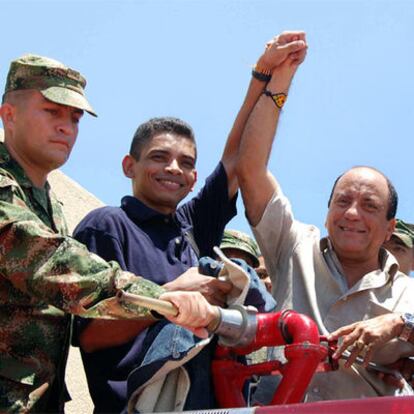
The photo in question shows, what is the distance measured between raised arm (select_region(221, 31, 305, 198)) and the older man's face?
1.63 feet

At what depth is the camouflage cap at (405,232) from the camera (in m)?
5.30

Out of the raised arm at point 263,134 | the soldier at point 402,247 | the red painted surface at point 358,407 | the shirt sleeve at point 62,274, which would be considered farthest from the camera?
the soldier at point 402,247

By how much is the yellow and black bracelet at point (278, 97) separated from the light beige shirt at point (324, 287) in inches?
15.9

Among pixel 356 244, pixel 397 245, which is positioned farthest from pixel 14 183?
pixel 397 245

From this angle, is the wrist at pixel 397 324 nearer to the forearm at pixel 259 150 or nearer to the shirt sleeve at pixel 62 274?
the forearm at pixel 259 150

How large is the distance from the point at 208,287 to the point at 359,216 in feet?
3.88

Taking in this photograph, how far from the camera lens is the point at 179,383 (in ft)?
9.93

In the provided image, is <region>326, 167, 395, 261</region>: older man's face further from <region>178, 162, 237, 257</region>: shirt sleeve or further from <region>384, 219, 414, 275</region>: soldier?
<region>384, 219, 414, 275</region>: soldier

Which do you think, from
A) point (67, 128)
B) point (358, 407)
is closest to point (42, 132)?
point (67, 128)

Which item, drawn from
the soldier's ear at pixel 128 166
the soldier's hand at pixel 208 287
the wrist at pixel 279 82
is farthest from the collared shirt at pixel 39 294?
the wrist at pixel 279 82

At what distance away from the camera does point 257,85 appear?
4.16m

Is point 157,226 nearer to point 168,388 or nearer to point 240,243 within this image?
point 168,388

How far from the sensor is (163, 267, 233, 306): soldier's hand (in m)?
3.16

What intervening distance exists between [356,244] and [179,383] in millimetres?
1368
